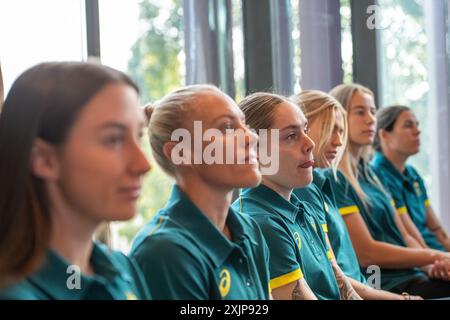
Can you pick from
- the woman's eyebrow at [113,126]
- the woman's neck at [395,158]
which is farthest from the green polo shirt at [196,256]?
the woman's neck at [395,158]

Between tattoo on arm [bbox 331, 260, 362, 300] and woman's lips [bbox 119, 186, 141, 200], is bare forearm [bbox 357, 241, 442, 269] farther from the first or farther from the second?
woman's lips [bbox 119, 186, 141, 200]

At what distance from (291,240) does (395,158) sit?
4.45ft

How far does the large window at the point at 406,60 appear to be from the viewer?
332 centimetres

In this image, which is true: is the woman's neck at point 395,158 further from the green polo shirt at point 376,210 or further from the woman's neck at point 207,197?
the woman's neck at point 207,197

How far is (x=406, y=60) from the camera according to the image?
3.41 meters

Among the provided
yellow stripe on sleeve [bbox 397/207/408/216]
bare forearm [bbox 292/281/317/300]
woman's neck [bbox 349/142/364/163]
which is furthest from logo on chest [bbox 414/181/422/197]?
bare forearm [bbox 292/281/317/300]

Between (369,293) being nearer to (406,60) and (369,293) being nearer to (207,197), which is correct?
(207,197)
